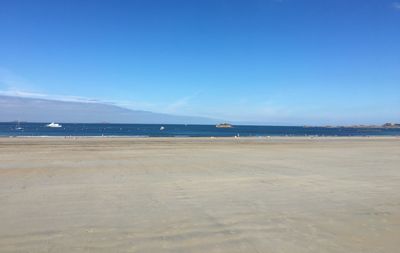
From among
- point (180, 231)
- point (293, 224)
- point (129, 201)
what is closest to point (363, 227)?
point (293, 224)

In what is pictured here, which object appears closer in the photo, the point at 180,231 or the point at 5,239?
the point at 5,239

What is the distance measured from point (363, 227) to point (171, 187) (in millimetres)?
5067

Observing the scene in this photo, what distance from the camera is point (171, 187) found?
1043 cm

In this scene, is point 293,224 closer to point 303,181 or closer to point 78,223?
point 78,223

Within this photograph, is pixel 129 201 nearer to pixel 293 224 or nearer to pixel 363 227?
pixel 293 224

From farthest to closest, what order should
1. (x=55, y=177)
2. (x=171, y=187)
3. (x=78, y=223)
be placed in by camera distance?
1. (x=55, y=177)
2. (x=171, y=187)
3. (x=78, y=223)

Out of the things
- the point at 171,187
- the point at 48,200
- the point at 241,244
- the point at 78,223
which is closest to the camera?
the point at 241,244

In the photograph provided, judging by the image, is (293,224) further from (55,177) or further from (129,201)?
(55,177)

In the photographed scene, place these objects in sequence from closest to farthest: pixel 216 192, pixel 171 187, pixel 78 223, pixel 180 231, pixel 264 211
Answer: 1. pixel 180 231
2. pixel 78 223
3. pixel 264 211
4. pixel 216 192
5. pixel 171 187

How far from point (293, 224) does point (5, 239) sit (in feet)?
14.3

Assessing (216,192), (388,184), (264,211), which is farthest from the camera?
(388,184)

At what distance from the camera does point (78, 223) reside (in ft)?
21.9

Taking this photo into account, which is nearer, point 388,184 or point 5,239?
point 5,239

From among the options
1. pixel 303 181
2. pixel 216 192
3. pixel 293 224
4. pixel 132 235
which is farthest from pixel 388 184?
pixel 132 235
